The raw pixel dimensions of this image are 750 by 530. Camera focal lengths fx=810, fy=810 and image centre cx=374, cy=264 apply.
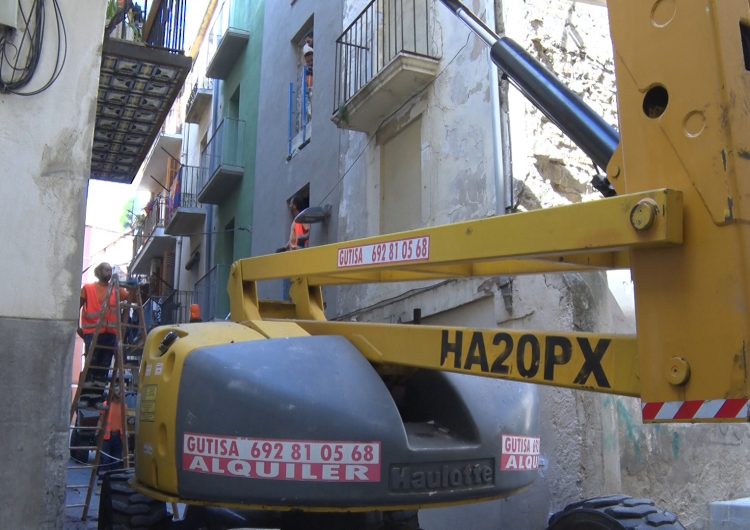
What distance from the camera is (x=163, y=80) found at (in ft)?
29.4

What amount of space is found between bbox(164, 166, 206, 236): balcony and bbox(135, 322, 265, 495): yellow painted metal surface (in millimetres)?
16063

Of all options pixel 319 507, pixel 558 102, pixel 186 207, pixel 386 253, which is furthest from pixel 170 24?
pixel 186 207

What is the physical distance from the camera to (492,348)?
3088 millimetres

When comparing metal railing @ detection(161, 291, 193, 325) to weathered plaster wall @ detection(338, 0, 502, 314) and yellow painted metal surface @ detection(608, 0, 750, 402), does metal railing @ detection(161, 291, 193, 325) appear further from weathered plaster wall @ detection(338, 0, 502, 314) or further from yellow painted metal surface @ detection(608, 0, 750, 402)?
yellow painted metal surface @ detection(608, 0, 750, 402)

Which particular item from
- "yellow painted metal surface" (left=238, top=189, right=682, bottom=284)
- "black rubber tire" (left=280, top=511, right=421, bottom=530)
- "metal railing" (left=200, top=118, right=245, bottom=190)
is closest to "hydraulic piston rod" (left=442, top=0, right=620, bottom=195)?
"yellow painted metal surface" (left=238, top=189, right=682, bottom=284)

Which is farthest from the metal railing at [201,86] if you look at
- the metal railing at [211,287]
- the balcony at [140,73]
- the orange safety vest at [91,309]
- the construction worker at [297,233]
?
the orange safety vest at [91,309]

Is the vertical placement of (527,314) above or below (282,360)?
above

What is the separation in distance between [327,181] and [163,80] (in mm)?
3742

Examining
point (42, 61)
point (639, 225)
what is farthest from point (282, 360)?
point (42, 61)

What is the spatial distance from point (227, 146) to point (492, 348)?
1587 cm

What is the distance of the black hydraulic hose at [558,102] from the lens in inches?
168

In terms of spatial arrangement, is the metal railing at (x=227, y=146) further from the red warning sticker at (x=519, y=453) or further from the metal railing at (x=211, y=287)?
the red warning sticker at (x=519, y=453)

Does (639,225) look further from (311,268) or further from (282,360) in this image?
(311,268)

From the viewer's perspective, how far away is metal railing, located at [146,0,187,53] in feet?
28.6
